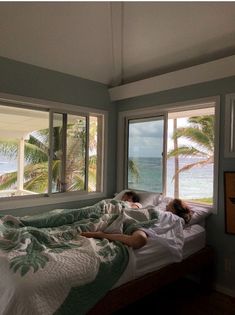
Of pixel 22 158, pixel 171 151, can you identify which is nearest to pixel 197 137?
pixel 171 151

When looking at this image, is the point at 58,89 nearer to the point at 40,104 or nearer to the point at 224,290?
the point at 40,104

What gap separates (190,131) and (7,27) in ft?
8.57

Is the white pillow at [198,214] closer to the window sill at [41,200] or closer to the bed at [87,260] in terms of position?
the bed at [87,260]

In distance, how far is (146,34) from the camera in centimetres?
276

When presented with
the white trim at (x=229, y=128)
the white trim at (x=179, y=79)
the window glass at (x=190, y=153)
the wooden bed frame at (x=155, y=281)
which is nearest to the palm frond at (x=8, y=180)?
the white trim at (x=179, y=79)

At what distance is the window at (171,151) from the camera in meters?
3.27

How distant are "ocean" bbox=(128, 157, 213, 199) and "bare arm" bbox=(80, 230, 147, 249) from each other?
1.39 m

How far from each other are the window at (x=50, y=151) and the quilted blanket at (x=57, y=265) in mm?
1106

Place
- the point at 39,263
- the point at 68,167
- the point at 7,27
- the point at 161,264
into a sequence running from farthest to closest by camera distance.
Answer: the point at 68,167
the point at 7,27
the point at 161,264
the point at 39,263

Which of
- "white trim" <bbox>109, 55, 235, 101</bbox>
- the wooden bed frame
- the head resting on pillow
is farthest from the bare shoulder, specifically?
"white trim" <bbox>109, 55, 235, 101</bbox>

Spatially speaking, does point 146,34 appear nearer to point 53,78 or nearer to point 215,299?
point 53,78

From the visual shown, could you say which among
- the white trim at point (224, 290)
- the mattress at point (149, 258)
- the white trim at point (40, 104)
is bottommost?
the white trim at point (224, 290)

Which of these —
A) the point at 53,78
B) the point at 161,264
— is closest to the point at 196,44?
the point at 53,78

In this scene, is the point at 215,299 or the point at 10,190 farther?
the point at 10,190
